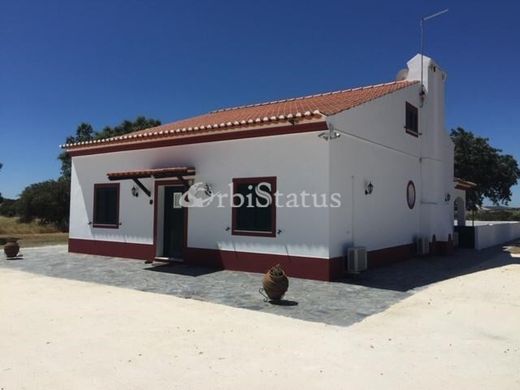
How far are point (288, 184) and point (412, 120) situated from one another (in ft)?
23.7

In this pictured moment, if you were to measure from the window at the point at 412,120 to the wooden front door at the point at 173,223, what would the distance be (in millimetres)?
8240

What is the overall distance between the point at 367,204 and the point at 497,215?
43.0 metres

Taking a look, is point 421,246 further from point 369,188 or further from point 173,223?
point 173,223

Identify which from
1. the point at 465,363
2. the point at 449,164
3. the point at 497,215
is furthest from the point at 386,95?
the point at 497,215

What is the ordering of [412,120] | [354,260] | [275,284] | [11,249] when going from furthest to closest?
[412,120] < [11,249] < [354,260] < [275,284]

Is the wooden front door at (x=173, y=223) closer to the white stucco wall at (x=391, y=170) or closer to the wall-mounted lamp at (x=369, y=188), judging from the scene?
the white stucco wall at (x=391, y=170)

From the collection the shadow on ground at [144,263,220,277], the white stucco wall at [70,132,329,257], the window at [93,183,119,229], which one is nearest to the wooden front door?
the white stucco wall at [70,132,329,257]

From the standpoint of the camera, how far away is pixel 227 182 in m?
11.7

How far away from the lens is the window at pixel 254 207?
35.9ft

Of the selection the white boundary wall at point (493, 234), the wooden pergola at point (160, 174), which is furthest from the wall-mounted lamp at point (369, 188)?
the white boundary wall at point (493, 234)

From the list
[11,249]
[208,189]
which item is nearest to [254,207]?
[208,189]

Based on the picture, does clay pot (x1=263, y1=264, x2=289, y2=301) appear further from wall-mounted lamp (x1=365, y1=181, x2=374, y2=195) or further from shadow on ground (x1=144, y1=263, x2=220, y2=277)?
wall-mounted lamp (x1=365, y1=181, x2=374, y2=195)

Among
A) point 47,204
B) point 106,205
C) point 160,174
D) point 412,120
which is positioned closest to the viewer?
point 160,174

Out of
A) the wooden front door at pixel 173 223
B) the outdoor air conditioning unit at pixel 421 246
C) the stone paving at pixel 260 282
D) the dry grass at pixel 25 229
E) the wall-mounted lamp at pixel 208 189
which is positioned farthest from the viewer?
the dry grass at pixel 25 229
